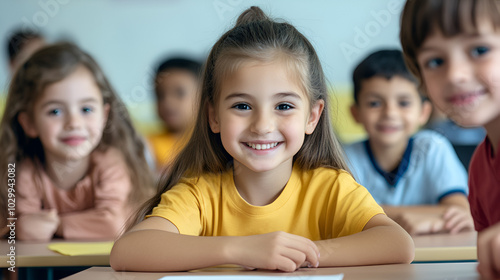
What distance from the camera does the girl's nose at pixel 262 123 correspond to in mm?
1220

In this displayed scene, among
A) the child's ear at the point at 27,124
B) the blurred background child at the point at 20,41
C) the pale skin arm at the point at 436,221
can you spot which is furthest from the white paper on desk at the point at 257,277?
the blurred background child at the point at 20,41

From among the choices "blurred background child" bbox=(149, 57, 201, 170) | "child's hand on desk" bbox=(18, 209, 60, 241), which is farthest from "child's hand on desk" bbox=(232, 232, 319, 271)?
"blurred background child" bbox=(149, 57, 201, 170)

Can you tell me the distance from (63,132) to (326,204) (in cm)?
107

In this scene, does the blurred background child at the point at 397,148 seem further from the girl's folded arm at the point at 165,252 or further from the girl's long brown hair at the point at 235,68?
the girl's folded arm at the point at 165,252

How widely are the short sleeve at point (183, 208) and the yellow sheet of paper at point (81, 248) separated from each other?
233 millimetres

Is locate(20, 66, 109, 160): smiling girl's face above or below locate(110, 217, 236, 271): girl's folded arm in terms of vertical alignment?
above

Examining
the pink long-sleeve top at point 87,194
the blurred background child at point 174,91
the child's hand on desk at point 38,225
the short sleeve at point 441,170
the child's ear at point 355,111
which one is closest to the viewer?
the child's hand on desk at point 38,225

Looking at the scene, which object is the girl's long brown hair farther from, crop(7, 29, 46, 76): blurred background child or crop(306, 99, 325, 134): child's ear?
crop(7, 29, 46, 76): blurred background child

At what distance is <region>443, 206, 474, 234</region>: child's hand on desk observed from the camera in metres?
1.65

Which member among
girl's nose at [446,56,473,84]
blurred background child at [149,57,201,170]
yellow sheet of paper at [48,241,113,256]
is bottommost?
yellow sheet of paper at [48,241,113,256]

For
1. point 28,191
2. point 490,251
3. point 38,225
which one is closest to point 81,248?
point 38,225

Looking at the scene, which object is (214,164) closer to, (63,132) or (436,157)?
(63,132)

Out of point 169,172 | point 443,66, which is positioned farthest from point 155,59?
point 443,66

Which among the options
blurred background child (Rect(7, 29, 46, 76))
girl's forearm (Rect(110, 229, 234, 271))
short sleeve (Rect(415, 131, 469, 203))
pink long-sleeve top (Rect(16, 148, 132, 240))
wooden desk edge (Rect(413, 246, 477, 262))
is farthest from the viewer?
blurred background child (Rect(7, 29, 46, 76))
